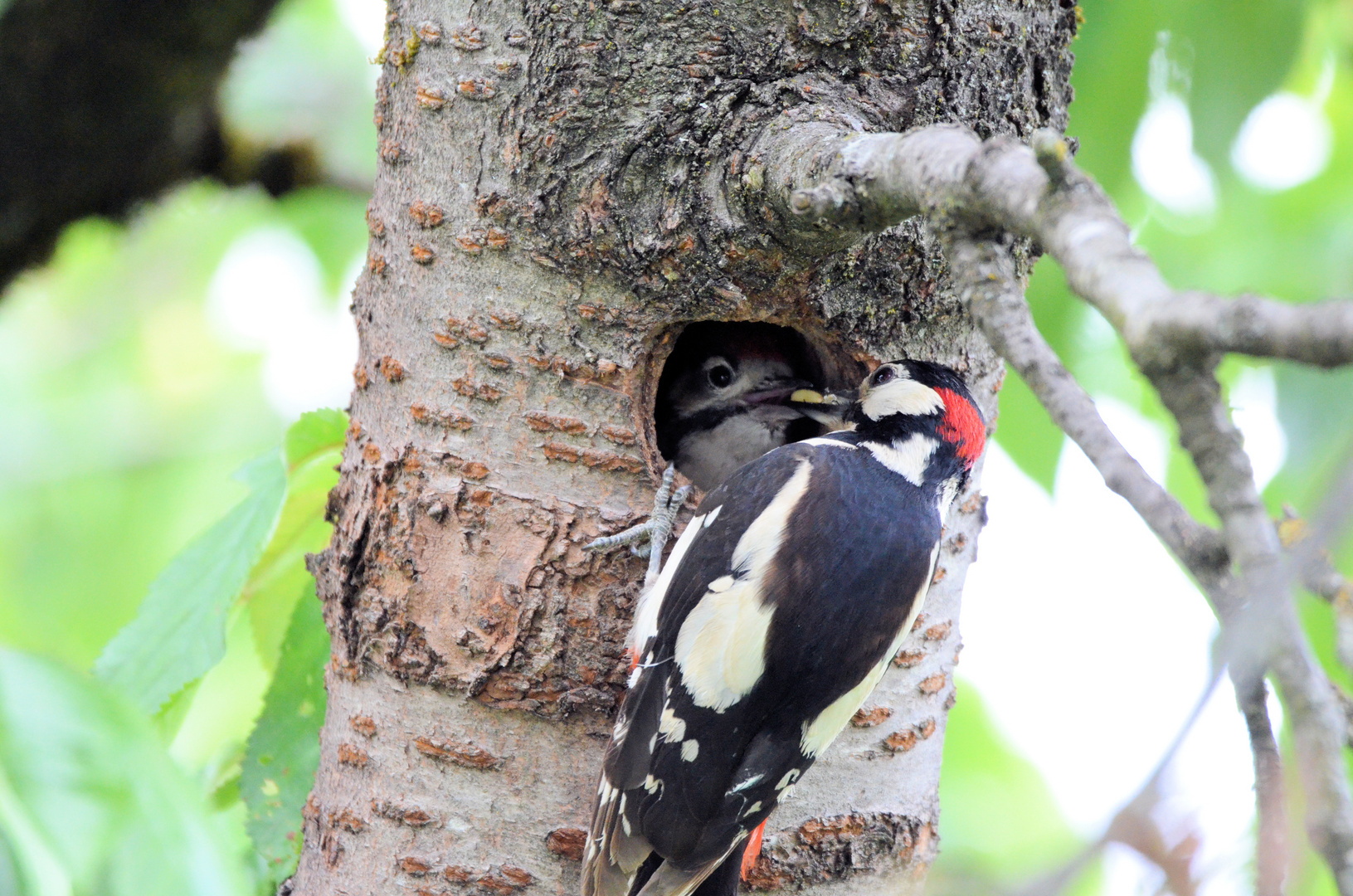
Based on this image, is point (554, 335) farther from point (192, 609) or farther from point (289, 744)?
point (289, 744)

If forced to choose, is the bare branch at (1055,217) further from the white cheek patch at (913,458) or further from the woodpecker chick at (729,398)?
the woodpecker chick at (729,398)

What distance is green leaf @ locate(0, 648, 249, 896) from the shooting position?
1158mm

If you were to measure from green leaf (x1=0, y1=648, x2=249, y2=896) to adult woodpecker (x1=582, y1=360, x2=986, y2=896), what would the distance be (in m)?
0.66

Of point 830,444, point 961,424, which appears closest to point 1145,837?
point 961,424

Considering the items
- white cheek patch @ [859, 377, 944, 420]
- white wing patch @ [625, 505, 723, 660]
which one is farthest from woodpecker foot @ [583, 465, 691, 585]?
white cheek patch @ [859, 377, 944, 420]

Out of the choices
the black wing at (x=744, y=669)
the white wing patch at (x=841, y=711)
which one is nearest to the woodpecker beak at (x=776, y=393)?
the black wing at (x=744, y=669)

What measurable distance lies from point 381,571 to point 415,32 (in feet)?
2.86

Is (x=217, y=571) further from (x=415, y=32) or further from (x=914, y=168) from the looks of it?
(x=914, y=168)

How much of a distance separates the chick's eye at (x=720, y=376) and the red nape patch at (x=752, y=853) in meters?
1.50

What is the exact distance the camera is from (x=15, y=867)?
1151 millimetres

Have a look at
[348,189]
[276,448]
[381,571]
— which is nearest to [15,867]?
[381,571]

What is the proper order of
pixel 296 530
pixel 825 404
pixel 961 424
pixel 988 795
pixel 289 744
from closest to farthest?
1. pixel 961 424
2. pixel 289 744
3. pixel 296 530
4. pixel 825 404
5. pixel 988 795

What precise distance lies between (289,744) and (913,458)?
1.26 metres

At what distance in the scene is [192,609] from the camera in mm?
1861
